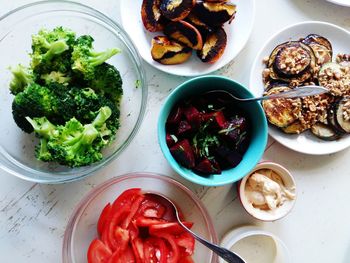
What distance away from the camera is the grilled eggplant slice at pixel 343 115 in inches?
65.8

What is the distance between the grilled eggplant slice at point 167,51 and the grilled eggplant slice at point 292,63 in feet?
1.05

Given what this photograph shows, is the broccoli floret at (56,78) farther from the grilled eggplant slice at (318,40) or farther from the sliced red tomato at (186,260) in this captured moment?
the grilled eggplant slice at (318,40)

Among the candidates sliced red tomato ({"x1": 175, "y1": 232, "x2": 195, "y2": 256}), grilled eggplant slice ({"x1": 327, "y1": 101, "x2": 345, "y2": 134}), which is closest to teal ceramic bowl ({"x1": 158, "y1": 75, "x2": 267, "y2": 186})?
sliced red tomato ({"x1": 175, "y1": 232, "x2": 195, "y2": 256})

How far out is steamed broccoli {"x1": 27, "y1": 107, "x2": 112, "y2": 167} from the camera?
1.45 meters

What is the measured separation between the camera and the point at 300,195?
178 centimetres

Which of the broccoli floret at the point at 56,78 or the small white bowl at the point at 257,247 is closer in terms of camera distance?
the broccoli floret at the point at 56,78

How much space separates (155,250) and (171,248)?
0.06 m

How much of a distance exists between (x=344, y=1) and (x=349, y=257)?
98 cm

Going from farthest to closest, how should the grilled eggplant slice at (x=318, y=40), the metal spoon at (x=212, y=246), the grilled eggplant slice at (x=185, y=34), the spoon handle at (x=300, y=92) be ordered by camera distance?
the grilled eggplant slice at (x=318, y=40) → the grilled eggplant slice at (x=185, y=34) → the spoon handle at (x=300, y=92) → the metal spoon at (x=212, y=246)

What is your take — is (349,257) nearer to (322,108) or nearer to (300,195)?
(300,195)

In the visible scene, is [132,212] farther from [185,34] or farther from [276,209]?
[185,34]

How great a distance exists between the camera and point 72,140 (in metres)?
1.47

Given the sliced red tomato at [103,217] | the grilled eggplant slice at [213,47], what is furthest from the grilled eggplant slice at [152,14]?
the sliced red tomato at [103,217]

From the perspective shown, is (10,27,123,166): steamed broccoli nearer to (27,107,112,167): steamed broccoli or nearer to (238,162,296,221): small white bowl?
(27,107,112,167): steamed broccoli
